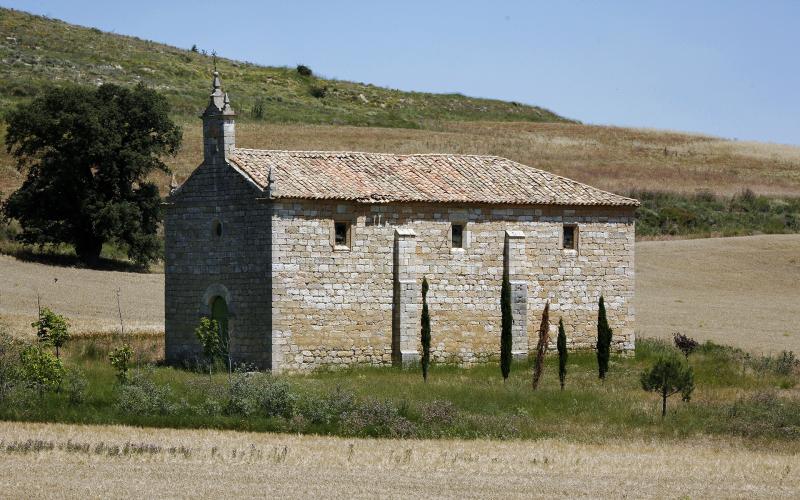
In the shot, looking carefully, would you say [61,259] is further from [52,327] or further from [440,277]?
[52,327]

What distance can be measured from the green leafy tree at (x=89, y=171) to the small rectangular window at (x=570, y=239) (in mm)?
21428

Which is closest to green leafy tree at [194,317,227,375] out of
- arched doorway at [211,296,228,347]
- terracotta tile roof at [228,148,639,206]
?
arched doorway at [211,296,228,347]

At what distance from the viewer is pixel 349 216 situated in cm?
4012

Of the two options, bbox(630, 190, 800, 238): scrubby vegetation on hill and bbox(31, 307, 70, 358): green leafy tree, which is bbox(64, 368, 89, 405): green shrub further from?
bbox(630, 190, 800, 238): scrubby vegetation on hill

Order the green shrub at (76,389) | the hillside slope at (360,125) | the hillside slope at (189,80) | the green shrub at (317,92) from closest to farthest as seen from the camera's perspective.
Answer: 1. the green shrub at (76,389)
2. the hillside slope at (360,125)
3. the hillside slope at (189,80)
4. the green shrub at (317,92)

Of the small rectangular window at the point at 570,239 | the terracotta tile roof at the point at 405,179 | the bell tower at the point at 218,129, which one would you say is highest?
the bell tower at the point at 218,129

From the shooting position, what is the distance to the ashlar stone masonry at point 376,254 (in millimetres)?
39344

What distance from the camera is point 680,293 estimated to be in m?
58.2

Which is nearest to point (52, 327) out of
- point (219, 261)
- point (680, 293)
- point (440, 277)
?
point (219, 261)

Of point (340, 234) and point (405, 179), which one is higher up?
point (405, 179)

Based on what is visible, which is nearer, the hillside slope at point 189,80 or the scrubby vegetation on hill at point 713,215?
the scrubby vegetation on hill at point 713,215

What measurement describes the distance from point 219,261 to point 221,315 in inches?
59.7

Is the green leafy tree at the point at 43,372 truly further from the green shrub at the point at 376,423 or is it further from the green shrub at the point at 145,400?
the green shrub at the point at 376,423

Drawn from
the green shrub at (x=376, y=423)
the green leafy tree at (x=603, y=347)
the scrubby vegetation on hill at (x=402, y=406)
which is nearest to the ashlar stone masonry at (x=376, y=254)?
the scrubby vegetation on hill at (x=402, y=406)
